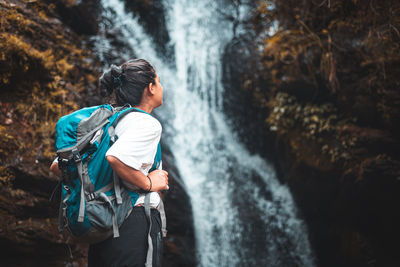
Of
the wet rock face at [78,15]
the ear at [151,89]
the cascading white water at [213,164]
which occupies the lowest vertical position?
the cascading white water at [213,164]

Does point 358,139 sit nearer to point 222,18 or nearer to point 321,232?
point 321,232

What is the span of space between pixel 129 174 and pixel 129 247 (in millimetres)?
Answer: 389

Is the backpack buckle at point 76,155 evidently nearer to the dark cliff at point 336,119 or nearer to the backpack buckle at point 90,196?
the backpack buckle at point 90,196

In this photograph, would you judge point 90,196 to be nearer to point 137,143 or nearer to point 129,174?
point 129,174

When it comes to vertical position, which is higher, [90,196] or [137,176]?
[137,176]

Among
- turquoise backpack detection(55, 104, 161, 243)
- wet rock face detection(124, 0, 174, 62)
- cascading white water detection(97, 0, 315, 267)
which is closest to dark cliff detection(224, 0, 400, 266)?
cascading white water detection(97, 0, 315, 267)

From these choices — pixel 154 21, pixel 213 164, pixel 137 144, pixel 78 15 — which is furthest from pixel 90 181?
pixel 154 21

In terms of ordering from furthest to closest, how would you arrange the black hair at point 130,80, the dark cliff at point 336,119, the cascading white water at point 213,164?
the cascading white water at point 213,164 → the dark cliff at point 336,119 → the black hair at point 130,80

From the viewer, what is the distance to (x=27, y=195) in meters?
3.24

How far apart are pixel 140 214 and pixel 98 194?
0.84 feet

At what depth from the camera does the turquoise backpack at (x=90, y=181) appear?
4.69ft

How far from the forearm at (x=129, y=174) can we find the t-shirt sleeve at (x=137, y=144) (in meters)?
0.02

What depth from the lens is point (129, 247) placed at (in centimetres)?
148

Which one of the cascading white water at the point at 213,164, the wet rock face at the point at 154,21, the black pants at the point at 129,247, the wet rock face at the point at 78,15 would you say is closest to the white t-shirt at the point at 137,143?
the black pants at the point at 129,247
